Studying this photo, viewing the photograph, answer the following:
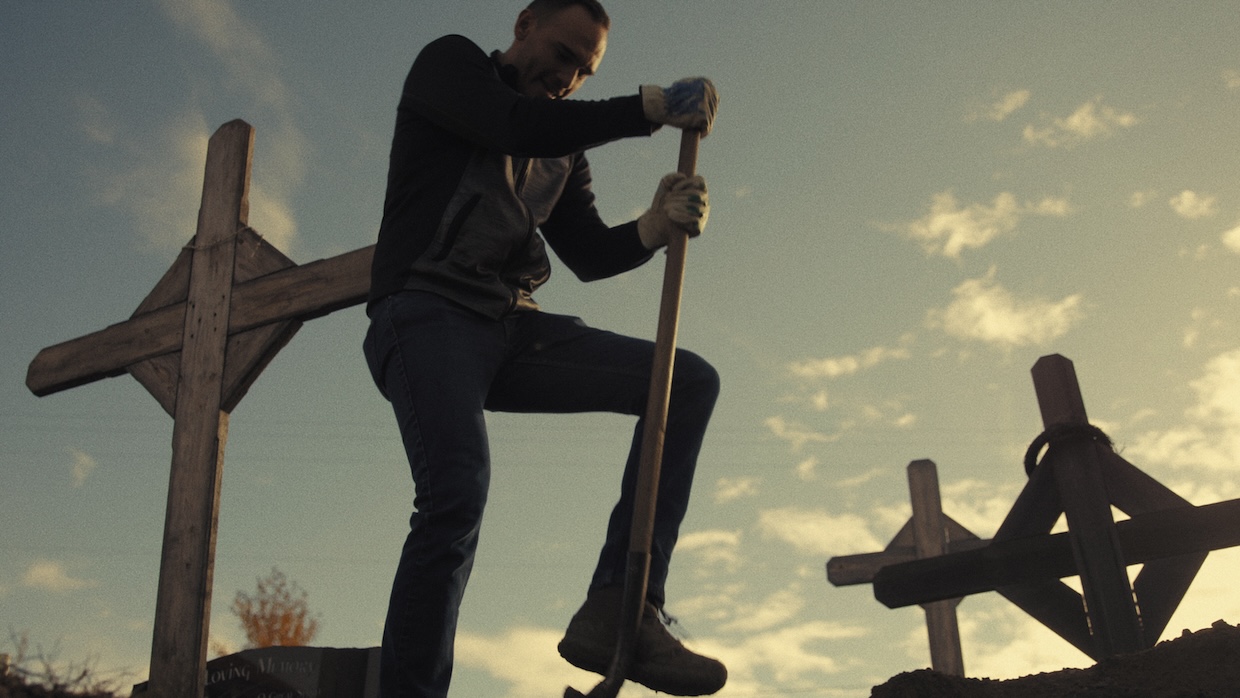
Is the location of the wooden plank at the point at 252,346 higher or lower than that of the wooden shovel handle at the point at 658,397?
higher

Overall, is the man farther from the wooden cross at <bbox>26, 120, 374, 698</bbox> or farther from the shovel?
the wooden cross at <bbox>26, 120, 374, 698</bbox>

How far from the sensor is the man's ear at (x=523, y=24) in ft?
11.8

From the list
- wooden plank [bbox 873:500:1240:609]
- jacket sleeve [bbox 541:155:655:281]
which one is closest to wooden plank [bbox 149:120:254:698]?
jacket sleeve [bbox 541:155:655:281]

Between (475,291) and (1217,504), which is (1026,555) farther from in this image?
(475,291)

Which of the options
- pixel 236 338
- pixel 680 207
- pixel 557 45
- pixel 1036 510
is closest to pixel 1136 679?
pixel 680 207

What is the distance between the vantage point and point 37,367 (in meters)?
6.88

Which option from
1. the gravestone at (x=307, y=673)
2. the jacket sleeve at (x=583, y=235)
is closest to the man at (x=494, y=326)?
the jacket sleeve at (x=583, y=235)

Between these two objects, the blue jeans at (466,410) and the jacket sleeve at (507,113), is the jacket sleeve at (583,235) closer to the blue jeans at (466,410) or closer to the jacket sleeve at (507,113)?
the blue jeans at (466,410)

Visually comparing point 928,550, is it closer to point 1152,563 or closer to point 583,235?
point 1152,563

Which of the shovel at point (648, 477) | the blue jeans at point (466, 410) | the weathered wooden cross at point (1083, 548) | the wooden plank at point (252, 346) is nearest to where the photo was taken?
the blue jeans at point (466, 410)

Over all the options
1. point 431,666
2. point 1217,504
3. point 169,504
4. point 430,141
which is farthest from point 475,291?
point 1217,504

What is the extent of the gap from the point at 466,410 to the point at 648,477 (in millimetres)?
544

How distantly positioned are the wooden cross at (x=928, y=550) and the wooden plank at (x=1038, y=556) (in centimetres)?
426

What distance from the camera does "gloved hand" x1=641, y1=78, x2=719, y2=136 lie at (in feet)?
10.7
